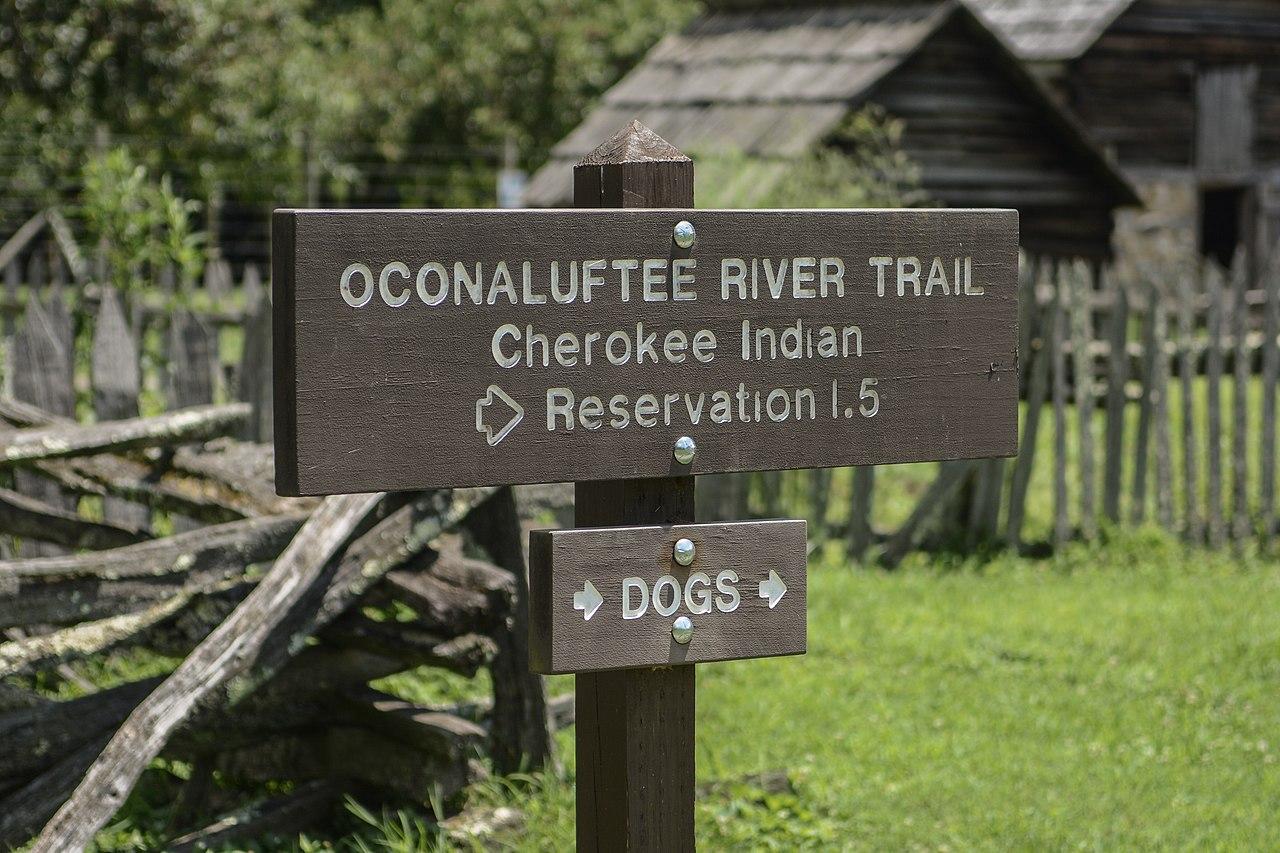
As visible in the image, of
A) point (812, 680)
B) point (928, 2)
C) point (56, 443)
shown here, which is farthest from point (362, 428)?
point (928, 2)

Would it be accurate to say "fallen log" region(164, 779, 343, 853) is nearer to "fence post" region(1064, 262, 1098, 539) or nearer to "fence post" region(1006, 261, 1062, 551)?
"fence post" region(1006, 261, 1062, 551)

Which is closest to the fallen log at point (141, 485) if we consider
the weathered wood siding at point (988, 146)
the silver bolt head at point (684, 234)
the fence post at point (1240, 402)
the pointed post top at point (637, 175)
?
the pointed post top at point (637, 175)

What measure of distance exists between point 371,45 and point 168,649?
70.8 feet

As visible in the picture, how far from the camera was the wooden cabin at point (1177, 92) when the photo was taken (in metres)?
18.9

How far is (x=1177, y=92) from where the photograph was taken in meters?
19.5

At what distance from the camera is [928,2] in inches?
602

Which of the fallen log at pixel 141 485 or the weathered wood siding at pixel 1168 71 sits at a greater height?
the weathered wood siding at pixel 1168 71

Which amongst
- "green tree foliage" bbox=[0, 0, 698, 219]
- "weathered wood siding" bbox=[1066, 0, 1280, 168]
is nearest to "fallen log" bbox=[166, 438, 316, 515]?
"green tree foliage" bbox=[0, 0, 698, 219]

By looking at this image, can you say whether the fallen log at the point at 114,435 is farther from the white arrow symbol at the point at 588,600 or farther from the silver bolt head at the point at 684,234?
the silver bolt head at the point at 684,234

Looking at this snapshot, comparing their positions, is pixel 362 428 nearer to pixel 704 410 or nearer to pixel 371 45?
pixel 704 410

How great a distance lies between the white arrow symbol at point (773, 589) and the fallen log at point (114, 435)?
98.3 inches

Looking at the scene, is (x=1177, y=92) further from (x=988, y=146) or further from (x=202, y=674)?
(x=202, y=674)

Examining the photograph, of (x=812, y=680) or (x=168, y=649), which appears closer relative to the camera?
(x=168, y=649)

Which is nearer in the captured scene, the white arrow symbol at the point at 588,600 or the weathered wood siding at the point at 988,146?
the white arrow symbol at the point at 588,600
